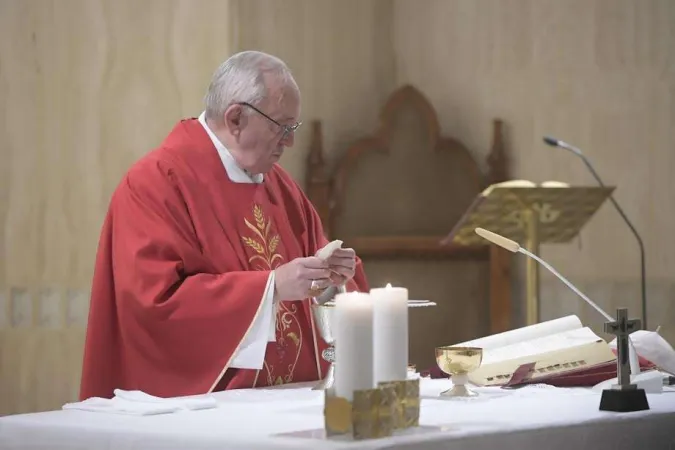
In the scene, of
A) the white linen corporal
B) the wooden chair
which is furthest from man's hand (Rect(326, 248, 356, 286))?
the wooden chair

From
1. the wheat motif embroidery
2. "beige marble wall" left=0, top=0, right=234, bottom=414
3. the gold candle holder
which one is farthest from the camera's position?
"beige marble wall" left=0, top=0, right=234, bottom=414

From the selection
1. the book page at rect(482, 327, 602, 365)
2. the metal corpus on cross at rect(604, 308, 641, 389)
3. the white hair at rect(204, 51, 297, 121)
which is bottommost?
the book page at rect(482, 327, 602, 365)

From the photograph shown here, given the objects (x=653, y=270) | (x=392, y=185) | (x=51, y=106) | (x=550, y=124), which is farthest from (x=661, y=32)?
(x=51, y=106)

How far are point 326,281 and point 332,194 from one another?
4476mm

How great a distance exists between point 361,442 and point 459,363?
89cm

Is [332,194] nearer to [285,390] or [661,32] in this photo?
[661,32]

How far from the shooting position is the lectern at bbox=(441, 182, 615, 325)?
648 centimetres

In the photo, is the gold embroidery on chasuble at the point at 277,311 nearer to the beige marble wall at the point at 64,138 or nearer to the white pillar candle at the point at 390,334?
the white pillar candle at the point at 390,334

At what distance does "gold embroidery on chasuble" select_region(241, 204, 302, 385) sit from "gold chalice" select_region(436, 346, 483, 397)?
869mm

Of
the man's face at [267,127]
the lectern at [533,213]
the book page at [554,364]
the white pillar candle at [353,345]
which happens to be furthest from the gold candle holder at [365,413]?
the lectern at [533,213]

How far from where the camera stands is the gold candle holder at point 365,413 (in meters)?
2.45

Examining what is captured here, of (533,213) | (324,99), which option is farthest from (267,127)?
(324,99)

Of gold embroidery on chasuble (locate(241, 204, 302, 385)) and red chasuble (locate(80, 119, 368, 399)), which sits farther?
gold embroidery on chasuble (locate(241, 204, 302, 385))

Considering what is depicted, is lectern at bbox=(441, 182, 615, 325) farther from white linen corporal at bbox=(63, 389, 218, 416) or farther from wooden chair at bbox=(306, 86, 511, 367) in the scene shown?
white linen corporal at bbox=(63, 389, 218, 416)
